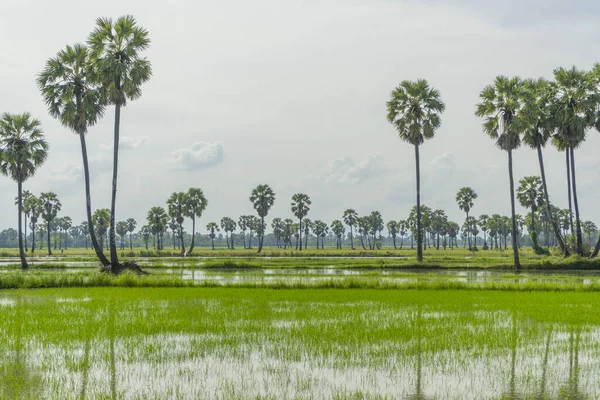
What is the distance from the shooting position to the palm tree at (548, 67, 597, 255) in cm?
5041

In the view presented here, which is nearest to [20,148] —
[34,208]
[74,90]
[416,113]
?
[74,90]

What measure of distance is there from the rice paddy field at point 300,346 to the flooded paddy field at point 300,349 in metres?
0.04

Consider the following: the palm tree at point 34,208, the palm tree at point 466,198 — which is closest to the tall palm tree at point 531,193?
the palm tree at point 466,198

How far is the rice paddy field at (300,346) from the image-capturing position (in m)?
9.62

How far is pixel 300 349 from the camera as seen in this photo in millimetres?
12641

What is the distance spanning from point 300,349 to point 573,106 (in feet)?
156

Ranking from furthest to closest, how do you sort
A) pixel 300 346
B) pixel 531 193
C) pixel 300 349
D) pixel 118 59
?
1. pixel 531 193
2. pixel 118 59
3. pixel 300 346
4. pixel 300 349

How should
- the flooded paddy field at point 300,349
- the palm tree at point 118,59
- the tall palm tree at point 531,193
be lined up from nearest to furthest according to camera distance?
1. the flooded paddy field at point 300,349
2. the palm tree at point 118,59
3. the tall palm tree at point 531,193

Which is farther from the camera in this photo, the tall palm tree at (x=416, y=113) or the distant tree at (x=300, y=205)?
the distant tree at (x=300, y=205)

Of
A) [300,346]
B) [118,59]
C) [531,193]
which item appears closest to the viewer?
[300,346]

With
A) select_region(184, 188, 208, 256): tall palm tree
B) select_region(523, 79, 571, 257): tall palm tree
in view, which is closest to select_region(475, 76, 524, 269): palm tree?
select_region(523, 79, 571, 257): tall palm tree

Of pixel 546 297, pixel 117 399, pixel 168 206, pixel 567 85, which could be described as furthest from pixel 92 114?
pixel 168 206

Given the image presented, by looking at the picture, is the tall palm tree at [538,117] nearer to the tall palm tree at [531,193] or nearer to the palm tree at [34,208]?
the tall palm tree at [531,193]

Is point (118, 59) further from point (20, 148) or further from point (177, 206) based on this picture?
point (177, 206)
